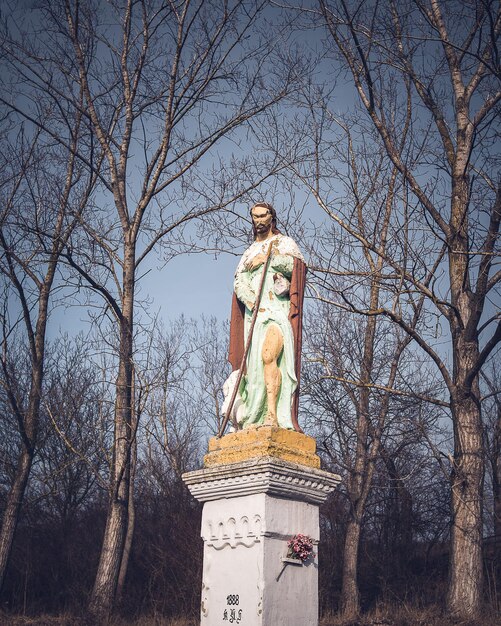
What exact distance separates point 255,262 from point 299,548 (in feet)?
9.42

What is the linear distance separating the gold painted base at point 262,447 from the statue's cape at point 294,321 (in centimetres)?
29

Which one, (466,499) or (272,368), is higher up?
(272,368)

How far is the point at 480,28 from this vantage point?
10633 mm

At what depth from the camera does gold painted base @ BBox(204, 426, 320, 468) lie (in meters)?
6.46

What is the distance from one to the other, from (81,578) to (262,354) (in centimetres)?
1616

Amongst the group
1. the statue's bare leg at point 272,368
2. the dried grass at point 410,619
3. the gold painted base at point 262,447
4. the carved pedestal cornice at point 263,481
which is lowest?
the dried grass at point 410,619

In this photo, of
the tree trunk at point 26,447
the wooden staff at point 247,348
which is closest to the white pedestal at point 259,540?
the wooden staff at point 247,348

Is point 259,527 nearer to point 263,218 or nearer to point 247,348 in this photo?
point 247,348

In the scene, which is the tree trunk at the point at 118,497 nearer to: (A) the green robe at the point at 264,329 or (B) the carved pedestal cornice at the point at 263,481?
(A) the green robe at the point at 264,329

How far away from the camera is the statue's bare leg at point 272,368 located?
6.85m

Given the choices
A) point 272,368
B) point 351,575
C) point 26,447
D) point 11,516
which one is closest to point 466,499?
point 272,368

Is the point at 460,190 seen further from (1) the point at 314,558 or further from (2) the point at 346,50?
(1) the point at 314,558

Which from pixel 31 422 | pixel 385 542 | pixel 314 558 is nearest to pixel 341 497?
pixel 385 542

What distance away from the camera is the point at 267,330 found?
7.22m
